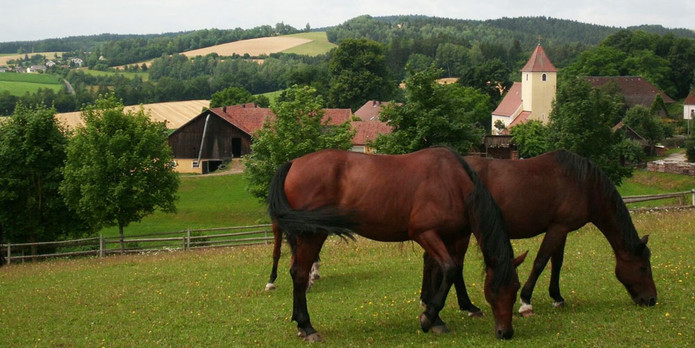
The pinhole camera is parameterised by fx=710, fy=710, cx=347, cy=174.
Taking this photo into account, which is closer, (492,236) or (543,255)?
(492,236)

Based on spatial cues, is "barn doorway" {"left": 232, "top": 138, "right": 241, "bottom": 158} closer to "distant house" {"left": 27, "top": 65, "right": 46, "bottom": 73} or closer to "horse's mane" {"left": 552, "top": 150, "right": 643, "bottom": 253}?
"horse's mane" {"left": 552, "top": 150, "right": 643, "bottom": 253}

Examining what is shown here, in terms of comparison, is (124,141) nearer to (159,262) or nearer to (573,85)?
(159,262)

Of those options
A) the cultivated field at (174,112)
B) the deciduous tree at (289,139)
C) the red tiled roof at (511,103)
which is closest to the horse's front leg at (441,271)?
the deciduous tree at (289,139)

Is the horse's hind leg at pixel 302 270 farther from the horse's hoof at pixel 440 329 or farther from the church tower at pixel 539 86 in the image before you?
the church tower at pixel 539 86

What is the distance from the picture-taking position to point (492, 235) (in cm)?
930

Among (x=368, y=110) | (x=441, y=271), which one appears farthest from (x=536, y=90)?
(x=441, y=271)

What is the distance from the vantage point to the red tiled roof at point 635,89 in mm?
96875

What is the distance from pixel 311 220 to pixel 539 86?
84.2 m

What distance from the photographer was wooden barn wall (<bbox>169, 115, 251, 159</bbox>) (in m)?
68.1

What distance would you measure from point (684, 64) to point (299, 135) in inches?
3945

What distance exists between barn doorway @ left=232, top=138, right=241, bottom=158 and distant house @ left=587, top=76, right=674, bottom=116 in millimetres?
51275

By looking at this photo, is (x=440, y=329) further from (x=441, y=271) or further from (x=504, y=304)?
(x=504, y=304)

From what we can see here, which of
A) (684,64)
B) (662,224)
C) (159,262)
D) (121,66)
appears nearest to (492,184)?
(662,224)

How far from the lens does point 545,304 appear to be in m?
11.3
